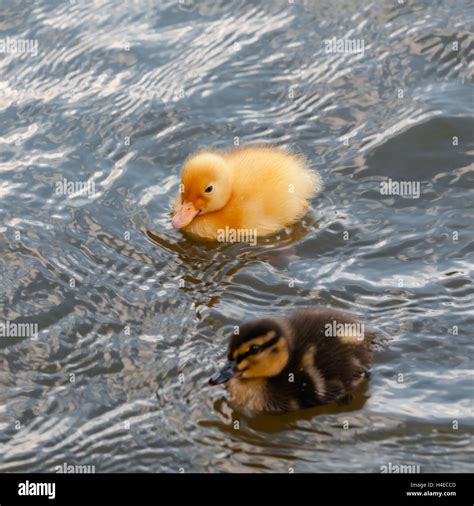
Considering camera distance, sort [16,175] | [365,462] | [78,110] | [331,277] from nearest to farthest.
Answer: [365,462] → [331,277] → [16,175] → [78,110]

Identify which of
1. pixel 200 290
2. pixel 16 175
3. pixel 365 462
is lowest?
pixel 365 462

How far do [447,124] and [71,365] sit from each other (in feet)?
9.31

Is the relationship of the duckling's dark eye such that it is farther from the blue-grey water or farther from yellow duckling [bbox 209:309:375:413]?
the blue-grey water

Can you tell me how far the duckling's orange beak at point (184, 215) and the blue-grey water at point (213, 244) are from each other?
4.2 inches

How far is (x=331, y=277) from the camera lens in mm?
5449

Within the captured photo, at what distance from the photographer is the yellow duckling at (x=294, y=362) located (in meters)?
4.54

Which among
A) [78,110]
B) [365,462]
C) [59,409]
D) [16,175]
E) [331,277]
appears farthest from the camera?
[78,110]

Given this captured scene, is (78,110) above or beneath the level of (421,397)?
above

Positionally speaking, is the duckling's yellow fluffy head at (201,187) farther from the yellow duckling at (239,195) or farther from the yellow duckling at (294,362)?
the yellow duckling at (294,362)

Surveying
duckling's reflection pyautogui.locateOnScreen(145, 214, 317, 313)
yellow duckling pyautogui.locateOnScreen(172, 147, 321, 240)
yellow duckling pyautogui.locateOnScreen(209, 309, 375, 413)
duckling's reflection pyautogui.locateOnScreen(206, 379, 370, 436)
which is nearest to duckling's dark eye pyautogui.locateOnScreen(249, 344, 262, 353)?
yellow duckling pyautogui.locateOnScreen(209, 309, 375, 413)

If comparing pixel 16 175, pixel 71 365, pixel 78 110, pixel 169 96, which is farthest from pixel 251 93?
pixel 71 365

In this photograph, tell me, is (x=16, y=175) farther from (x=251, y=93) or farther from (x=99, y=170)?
(x=251, y=93)

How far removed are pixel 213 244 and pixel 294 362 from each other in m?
1.37

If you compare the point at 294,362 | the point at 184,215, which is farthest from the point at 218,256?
the point at 294,362
